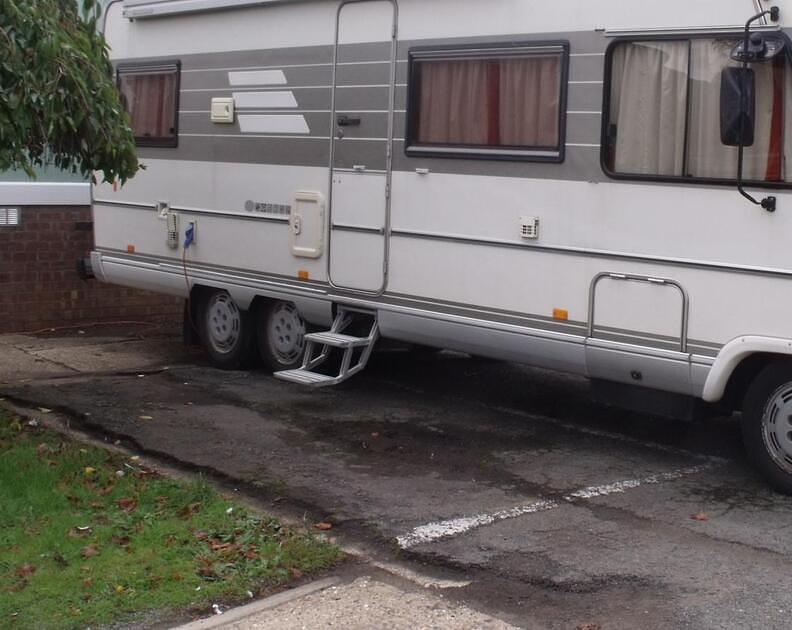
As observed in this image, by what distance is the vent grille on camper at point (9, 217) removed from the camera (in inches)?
494

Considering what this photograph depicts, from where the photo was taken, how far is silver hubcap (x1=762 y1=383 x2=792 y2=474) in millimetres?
6980

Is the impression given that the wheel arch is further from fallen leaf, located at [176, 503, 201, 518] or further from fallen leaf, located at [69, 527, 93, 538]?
fallen leaf, located at [69, 527, 93, 538]

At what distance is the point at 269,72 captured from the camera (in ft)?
32.9

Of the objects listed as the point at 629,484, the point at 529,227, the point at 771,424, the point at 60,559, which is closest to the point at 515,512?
the point at 629,484

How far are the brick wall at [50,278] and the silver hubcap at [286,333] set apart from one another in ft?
11.2

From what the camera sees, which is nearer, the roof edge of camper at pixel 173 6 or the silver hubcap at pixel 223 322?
the roof edge of camper at pixel 173 6

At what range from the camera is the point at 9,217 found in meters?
12.6

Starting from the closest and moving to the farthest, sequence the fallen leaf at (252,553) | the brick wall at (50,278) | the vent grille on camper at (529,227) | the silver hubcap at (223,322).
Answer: the fallen leaf at (252,553), the vent grille on camper at (529,227), the silver hubcap at (223,322), the brick wall at (50,278)

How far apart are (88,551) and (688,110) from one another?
4004mm

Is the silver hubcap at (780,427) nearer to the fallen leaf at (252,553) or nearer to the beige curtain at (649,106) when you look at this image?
the beige curtain at (649,106)

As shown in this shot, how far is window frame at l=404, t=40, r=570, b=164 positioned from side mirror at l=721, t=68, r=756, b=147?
3.93 ft

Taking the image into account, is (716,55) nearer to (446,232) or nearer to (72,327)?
(446,232)

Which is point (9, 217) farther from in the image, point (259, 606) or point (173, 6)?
point (259, 606)

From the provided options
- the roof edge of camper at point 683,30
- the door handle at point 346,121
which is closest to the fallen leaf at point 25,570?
the roof edge of camper at point 683,30
